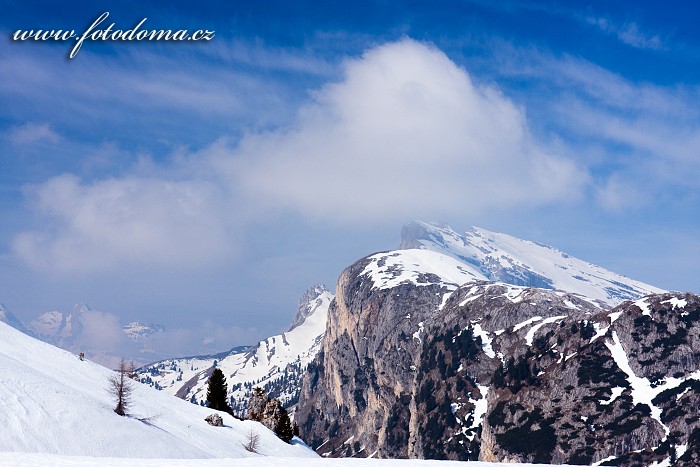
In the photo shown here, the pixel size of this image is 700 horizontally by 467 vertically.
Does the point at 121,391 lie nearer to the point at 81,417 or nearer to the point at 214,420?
the point at 81,417

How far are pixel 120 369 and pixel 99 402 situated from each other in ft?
23.0

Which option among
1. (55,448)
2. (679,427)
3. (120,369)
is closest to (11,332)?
(120,369)

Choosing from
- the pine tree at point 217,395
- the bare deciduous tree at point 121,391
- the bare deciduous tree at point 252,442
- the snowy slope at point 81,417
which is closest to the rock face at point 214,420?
the snowy slope at point 81,417

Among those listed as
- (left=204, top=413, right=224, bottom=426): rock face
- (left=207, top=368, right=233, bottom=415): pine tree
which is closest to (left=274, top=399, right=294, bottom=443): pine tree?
(left=207, top=368, right=233, bottom=415): pine tree

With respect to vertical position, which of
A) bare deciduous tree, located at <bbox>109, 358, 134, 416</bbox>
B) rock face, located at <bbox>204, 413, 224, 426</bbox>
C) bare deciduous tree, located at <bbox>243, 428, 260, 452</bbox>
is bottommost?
bare deciduous tree, located at <bbox>243, 428, 260, 452</bbox>

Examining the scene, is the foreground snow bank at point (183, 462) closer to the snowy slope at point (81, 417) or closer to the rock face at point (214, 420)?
the snowy slope at point (81, 417)

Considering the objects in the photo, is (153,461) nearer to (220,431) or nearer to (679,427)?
(220,431)

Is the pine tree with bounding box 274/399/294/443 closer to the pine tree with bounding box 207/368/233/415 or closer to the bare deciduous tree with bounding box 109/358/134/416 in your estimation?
the pine tree with bounding box 207/368/233/415

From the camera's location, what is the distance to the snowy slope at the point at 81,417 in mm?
53375

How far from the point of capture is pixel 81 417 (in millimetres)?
58938

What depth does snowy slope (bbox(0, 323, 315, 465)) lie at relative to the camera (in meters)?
53.4

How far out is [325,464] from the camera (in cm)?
3369

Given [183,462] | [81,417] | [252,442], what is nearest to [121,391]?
[81,417]

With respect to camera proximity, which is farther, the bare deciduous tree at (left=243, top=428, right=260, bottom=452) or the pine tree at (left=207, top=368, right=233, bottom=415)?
the pine tree at (left=207, top=368, right=233, bottom=415)
